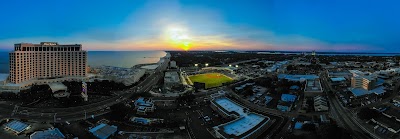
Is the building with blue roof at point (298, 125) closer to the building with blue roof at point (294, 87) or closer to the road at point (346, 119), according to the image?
the road at point (346, 119)

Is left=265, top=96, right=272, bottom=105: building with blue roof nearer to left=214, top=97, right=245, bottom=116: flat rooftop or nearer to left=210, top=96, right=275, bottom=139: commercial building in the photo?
left=214, top=97, right=245, bottom=116: flat rooftop

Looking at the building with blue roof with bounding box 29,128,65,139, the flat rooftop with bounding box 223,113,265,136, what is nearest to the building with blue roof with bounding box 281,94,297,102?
the flat rooftop with bounding box 223,113,265,136

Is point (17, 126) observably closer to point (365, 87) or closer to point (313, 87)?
point (313, 87)

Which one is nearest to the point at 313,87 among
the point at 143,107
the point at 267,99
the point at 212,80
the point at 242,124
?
the point at 267,99

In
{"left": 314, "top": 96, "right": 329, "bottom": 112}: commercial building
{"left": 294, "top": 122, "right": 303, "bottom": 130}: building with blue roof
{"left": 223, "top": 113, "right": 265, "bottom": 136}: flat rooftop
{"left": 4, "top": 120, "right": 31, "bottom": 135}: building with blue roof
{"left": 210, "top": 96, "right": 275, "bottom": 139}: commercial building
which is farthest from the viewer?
{"left": 314, "top": 96, "right": 329, "bottom": 112}: commercial building

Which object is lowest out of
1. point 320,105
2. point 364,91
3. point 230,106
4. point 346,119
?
point 346,119
